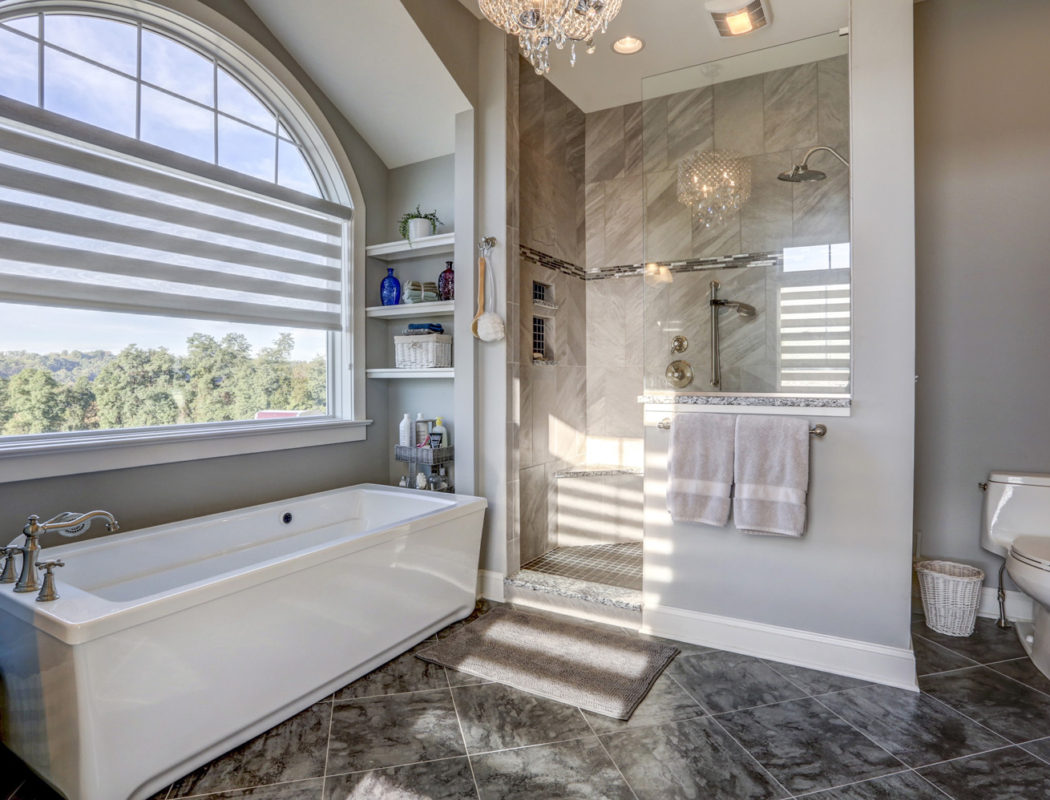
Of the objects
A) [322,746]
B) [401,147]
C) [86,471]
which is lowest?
[322,746]

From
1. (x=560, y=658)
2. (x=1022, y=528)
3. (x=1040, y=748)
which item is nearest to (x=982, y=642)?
(x=1022, y=528)

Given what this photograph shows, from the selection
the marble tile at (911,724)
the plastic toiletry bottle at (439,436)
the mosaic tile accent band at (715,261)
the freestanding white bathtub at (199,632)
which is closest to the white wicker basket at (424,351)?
the plastic toiletry bottle at (439,436)

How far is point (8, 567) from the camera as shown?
1.73 meters

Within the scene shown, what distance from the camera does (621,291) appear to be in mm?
4199

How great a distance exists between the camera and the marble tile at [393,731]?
1.83m

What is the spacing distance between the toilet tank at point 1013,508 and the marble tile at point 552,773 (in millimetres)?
2067

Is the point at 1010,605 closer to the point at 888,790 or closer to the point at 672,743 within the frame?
the point at 888,790

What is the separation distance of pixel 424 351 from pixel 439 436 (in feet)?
1.54

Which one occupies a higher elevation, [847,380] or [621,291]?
[621,291]

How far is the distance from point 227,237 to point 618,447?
2705 mm

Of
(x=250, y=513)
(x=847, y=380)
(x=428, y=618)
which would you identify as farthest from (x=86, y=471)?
(x=847, y=380)

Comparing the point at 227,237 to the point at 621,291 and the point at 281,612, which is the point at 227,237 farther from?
the point at 621,291

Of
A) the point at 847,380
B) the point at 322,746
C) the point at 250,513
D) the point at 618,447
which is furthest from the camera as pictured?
the point at 618,447

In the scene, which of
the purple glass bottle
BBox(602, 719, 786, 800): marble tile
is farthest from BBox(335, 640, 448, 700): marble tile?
the purple glass bottle
